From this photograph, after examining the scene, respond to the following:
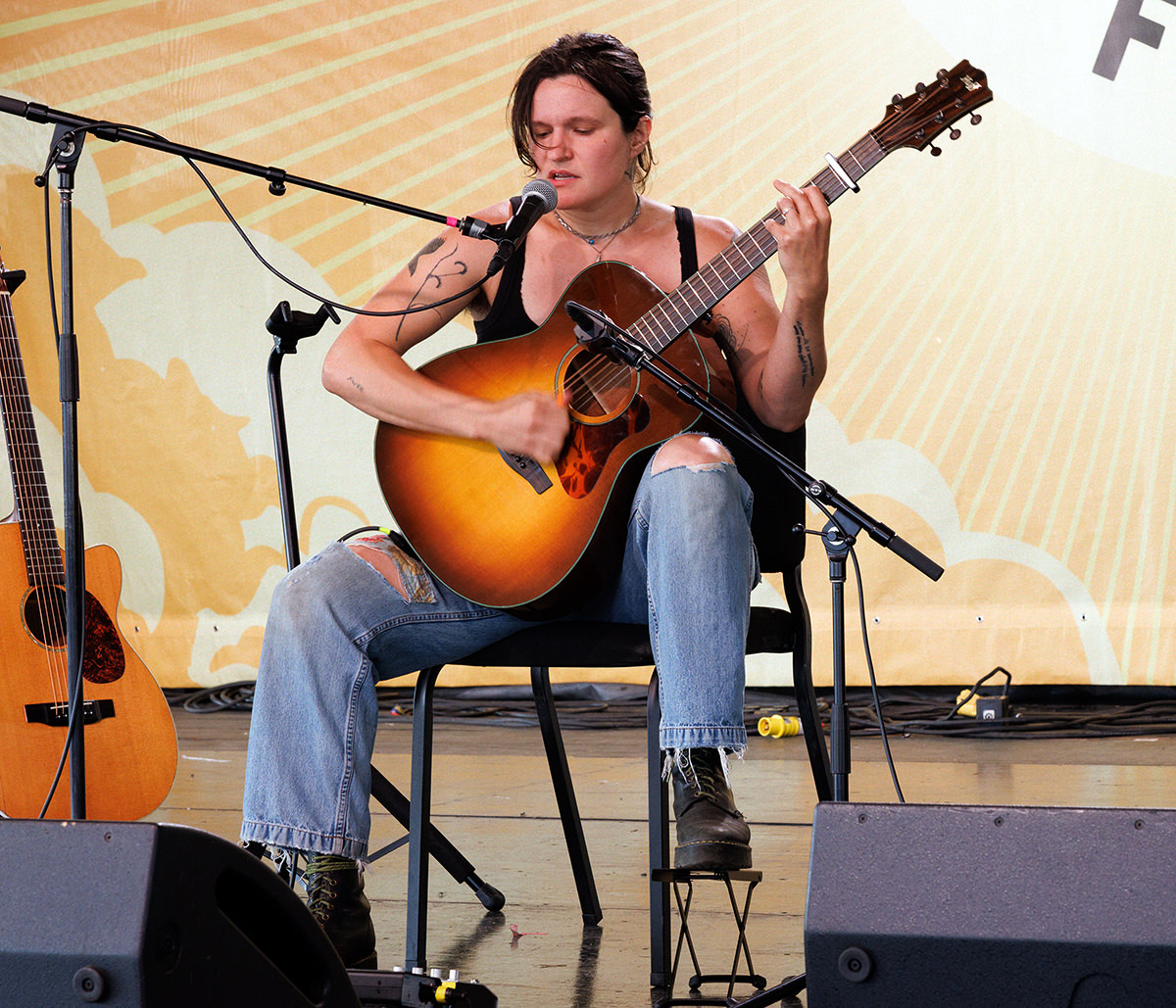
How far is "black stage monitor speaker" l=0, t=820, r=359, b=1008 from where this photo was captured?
34.3 inches

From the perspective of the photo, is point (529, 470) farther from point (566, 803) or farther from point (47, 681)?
point (47, 681)

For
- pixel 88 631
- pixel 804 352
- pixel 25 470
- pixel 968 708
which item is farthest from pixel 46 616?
pixel 968 708

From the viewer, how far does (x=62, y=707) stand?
7.39 feet

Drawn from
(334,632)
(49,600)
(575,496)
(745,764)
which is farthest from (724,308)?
(745,764)

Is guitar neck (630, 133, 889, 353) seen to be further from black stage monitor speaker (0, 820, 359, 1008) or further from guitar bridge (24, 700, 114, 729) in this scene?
guitar bridge (24, 700, 114, 729)

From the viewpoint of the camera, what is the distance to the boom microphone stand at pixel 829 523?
1.24 m

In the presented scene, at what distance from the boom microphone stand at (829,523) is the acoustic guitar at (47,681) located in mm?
1270

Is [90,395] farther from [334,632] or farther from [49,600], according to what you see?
[334,632]

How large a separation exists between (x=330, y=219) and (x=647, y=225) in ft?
9.17

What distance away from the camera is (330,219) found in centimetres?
444

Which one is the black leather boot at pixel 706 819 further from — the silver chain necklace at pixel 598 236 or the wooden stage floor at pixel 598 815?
the silver chain necklace at pixel 598 236

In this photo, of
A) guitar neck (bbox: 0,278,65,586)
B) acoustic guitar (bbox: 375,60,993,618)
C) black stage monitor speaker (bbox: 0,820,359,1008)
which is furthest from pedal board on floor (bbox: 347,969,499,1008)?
guitar neck (bbox: 0,278,65,586)

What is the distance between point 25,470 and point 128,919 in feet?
5.29

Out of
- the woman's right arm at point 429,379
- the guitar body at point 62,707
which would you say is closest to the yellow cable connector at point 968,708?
the guitar body at point 62,707
